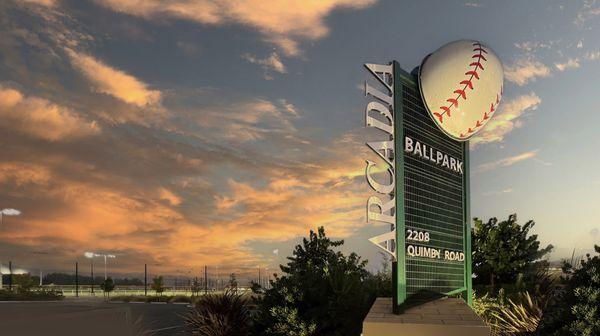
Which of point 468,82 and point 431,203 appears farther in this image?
point 431,203

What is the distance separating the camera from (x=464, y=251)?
1486cm

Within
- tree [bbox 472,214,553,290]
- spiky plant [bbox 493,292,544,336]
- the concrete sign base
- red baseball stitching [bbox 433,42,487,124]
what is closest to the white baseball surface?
red baseball stitching [bbox 433,42,487,124]

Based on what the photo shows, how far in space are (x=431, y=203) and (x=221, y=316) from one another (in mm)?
5876

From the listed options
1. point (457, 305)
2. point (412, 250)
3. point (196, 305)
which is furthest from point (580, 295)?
point (196, 305)

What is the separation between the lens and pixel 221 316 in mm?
14227

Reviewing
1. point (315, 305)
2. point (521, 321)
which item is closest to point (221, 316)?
point (315, 305)

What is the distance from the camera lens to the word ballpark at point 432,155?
39.9 ft

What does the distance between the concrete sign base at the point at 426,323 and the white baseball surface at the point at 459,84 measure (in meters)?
4.51

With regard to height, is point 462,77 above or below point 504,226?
above

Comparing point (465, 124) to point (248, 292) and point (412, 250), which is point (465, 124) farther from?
point (248, 292)

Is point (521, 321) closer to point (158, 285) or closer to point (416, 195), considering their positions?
point (416, 195)

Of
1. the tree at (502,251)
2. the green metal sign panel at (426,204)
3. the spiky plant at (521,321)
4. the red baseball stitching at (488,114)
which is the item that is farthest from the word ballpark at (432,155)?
the tree at (502,251)

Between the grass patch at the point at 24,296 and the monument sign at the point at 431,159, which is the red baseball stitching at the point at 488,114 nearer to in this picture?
the monument sign at the point at 431,159

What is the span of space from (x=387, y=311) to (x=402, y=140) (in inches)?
137
